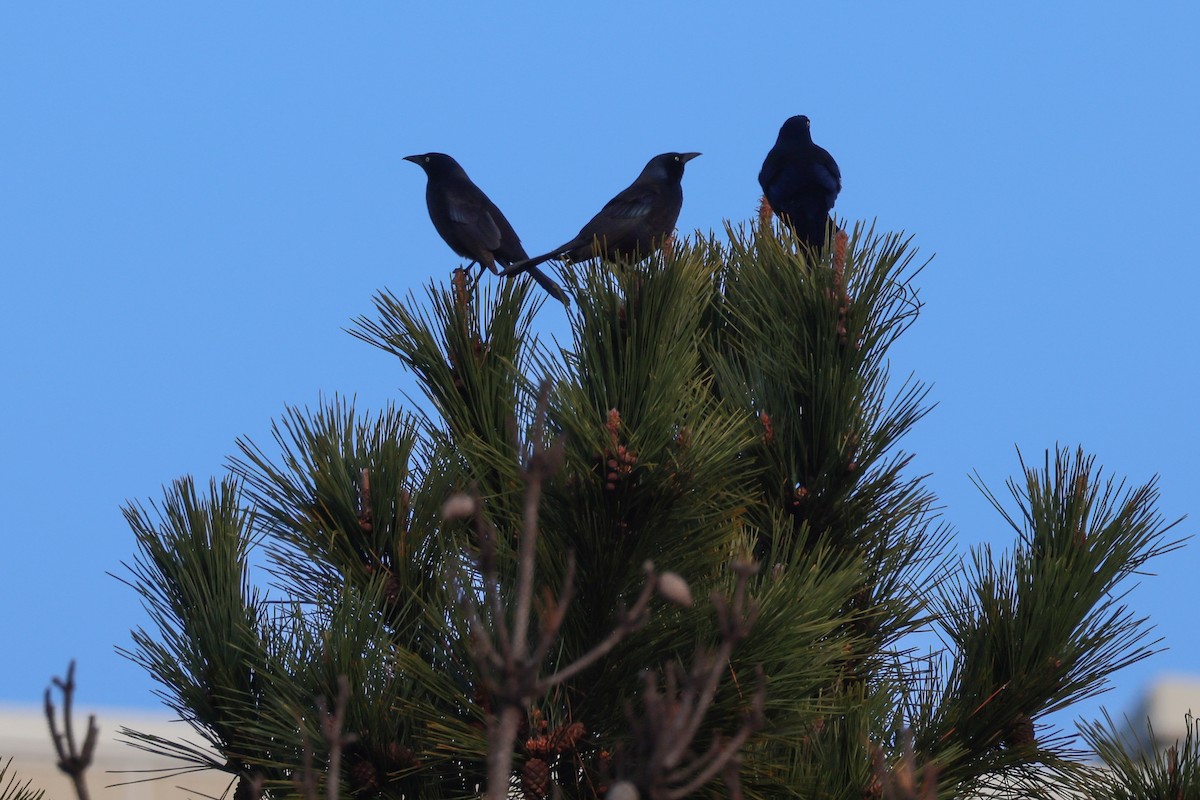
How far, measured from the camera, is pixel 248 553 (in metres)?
3.43

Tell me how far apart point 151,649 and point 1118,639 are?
7.59 ft

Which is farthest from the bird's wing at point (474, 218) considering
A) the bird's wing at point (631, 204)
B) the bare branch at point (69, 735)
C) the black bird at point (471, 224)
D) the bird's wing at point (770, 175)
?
the bare branch at point (69, 735)

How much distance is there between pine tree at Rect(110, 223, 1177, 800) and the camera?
112 inches

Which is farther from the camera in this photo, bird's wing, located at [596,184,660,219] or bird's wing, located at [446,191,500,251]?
bird's wing, located at [446,191,500,251]

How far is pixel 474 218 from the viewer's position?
6.26 metres

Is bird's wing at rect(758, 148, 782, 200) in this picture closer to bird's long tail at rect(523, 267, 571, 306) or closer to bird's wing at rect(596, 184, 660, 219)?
bird's wing at rect(596, 184, 660, 219)

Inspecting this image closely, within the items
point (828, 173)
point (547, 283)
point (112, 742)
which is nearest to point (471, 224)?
point (828, 173)

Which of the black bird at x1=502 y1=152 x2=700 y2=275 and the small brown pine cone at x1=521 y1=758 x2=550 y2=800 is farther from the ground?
the black bird at x1=502 y1=152 x2=700 y2=275

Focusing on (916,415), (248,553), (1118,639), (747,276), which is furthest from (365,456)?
(1118,639)

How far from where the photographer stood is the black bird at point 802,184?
5448 mm

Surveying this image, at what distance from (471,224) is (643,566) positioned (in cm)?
366

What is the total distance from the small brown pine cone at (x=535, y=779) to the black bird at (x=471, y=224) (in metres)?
3.42

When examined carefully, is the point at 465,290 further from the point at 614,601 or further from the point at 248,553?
the point at 614,601

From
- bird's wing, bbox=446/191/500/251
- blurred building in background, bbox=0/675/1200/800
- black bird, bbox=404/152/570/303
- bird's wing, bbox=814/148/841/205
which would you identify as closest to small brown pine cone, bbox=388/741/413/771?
black bird, bbox=404/152/570/303
